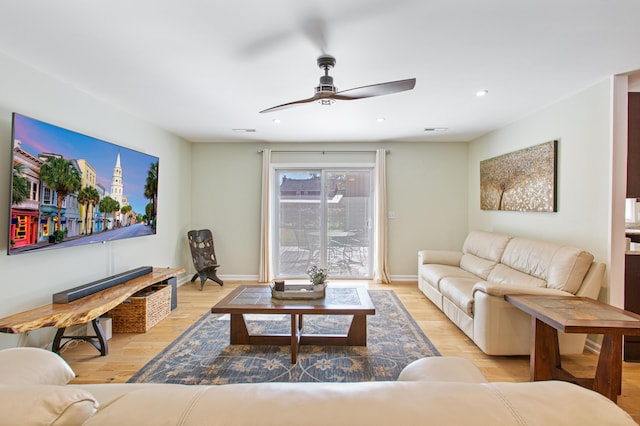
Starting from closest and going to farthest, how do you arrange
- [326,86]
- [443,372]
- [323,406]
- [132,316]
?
[323,406] < [443,372] < [326,86] < [132,316]

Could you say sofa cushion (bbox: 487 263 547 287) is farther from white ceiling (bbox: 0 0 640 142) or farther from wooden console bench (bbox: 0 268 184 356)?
wooden console bench (bbox: 0 268 184 356)

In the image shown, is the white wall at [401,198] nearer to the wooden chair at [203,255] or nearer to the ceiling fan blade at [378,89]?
the wooden chair at [203,255]

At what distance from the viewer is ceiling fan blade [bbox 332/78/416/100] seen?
6.60 ft

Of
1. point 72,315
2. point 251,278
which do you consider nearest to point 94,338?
point 72,315

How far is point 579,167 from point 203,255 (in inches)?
197

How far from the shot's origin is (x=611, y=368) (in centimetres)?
187

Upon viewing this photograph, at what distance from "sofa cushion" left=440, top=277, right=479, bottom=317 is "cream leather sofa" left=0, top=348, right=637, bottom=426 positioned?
98.8 inches

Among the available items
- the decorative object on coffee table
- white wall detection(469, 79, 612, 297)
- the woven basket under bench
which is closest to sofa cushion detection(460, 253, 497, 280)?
white wall detection(469, 79, 612, 297)

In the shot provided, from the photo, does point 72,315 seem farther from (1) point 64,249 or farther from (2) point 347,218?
(2) point 347,218

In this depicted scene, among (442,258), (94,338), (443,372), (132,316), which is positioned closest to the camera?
(443,372)

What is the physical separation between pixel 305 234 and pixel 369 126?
219cm

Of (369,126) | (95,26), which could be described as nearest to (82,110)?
(95,26)

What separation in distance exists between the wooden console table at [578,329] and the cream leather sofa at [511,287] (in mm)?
196

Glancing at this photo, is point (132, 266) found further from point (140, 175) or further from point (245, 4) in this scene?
point (245, 4)
